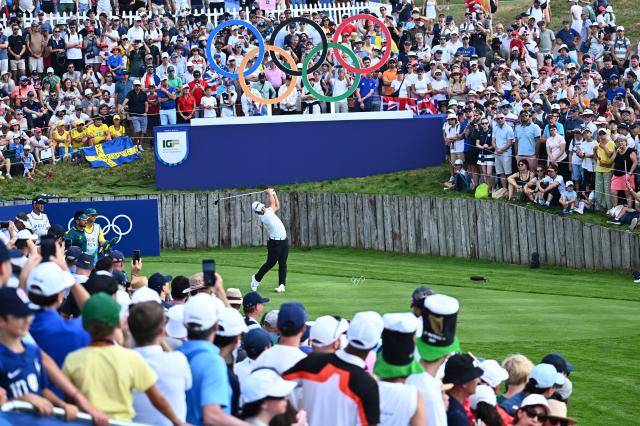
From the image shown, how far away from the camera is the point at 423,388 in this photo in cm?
879

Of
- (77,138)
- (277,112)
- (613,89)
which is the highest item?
(613,89)

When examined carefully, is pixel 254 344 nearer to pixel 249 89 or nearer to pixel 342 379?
pixel 342 379

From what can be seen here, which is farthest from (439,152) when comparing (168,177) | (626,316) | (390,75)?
(626,316)

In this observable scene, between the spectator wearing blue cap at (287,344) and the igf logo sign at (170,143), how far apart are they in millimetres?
23298

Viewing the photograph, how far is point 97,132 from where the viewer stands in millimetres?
33469

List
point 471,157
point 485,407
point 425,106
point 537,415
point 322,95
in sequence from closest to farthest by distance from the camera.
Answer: point 485,407
point 537,415
point 471,157
point 322,95
point 425,106

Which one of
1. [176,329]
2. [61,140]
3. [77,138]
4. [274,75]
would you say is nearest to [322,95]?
[274,75]

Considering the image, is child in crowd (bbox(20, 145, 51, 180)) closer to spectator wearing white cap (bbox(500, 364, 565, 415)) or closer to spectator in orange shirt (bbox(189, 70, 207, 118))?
spectator in orange shirt (bbox(189, 70, 207, 118))

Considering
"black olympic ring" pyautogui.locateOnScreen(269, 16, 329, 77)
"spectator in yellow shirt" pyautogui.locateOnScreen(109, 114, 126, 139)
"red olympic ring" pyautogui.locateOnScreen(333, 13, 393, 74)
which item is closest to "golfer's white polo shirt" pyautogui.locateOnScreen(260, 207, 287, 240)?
"black olympic ring" pyautogui.locateOnScreen(269, 16, 329, 77)

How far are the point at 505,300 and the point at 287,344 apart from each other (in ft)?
45.3

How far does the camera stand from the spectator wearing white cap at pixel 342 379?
338 inches

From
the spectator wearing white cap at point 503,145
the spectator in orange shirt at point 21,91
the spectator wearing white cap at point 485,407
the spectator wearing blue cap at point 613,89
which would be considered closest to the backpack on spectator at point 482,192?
the spectator wearing white cap at point 503,145

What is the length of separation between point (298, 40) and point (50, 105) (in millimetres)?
6708

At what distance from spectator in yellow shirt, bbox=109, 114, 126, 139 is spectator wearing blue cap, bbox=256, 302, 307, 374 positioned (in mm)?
24445
